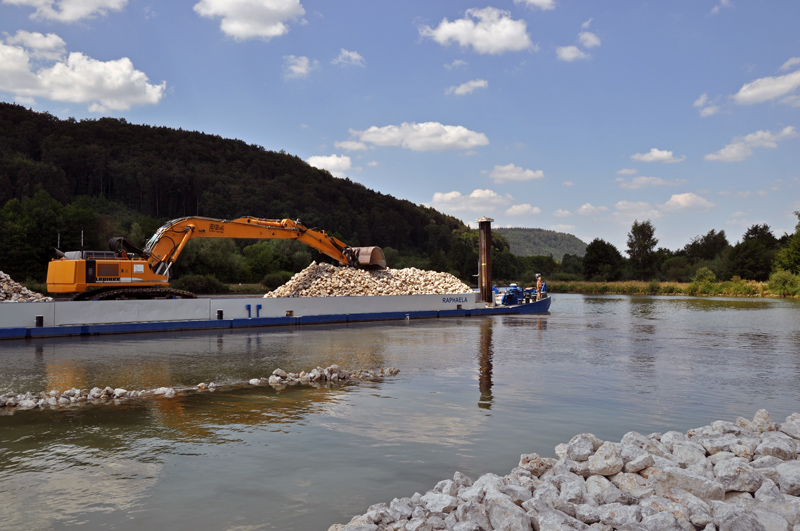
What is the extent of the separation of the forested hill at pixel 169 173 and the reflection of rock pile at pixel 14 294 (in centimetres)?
6343

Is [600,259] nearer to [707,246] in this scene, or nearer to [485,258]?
[707,246]

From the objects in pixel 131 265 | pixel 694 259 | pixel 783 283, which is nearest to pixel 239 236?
pixel 131 265

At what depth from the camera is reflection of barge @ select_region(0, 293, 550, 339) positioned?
59.4 feet

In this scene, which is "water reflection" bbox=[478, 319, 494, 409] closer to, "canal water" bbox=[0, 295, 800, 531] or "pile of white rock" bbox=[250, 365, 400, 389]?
"canal water" bbox=[0, 295, 800, 531]

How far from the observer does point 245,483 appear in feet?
17.6

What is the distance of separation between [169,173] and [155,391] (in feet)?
304

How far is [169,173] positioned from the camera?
307 ft

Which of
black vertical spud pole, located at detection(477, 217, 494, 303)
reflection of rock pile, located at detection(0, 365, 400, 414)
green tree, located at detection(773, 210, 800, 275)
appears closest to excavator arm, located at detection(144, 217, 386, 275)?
black vertical spud pole, located at detection(477, 217, 494, 303)

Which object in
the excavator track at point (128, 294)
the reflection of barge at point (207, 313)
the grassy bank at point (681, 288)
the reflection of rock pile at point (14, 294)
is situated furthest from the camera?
the grassy bank at point (681, 288)

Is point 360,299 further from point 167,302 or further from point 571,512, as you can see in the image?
point 571,512

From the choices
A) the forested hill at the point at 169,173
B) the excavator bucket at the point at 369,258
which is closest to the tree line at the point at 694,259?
the forested hill at the point at 169,173

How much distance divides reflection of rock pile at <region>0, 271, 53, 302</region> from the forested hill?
208 feet

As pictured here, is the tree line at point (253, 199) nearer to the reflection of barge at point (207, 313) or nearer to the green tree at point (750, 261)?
the green tree at point (750, 261)

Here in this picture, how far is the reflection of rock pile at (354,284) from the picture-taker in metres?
27.5
